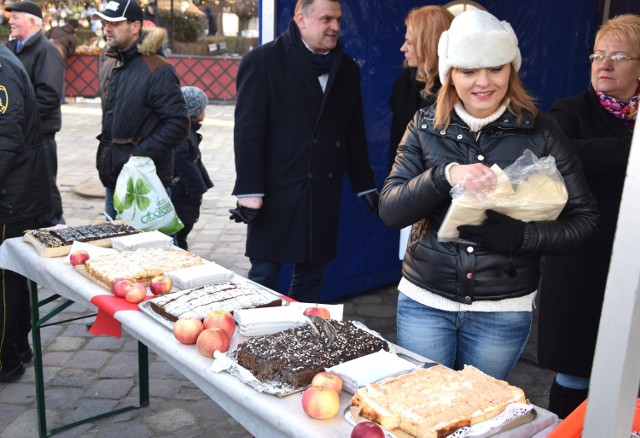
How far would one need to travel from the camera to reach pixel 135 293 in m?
2.61

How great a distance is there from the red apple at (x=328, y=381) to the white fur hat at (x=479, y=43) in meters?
1.06

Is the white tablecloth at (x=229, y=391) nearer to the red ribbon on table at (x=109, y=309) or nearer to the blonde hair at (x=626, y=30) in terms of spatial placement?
the red ribbon on table at (x=109, y=309)

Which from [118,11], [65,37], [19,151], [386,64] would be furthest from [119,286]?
[65,37]

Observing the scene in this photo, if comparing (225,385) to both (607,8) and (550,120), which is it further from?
(607,8)

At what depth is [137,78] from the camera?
4.50 m

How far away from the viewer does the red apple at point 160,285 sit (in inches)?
106

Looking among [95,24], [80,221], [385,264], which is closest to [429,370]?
[385,264]

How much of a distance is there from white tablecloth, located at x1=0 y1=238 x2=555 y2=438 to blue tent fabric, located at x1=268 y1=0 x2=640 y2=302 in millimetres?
2059

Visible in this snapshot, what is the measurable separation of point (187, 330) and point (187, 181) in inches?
129

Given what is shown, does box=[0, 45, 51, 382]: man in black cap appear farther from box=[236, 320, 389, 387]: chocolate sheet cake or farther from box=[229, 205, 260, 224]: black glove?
box=[236, 320, 389, 387]: chocolate sheet cake

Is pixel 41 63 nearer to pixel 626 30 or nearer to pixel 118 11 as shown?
pixel 118 11

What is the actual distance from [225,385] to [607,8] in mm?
5203

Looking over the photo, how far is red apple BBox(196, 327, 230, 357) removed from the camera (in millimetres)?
2158

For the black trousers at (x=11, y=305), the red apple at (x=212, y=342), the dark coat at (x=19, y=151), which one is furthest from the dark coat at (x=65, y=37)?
the red apple at (x=212, y=342)
